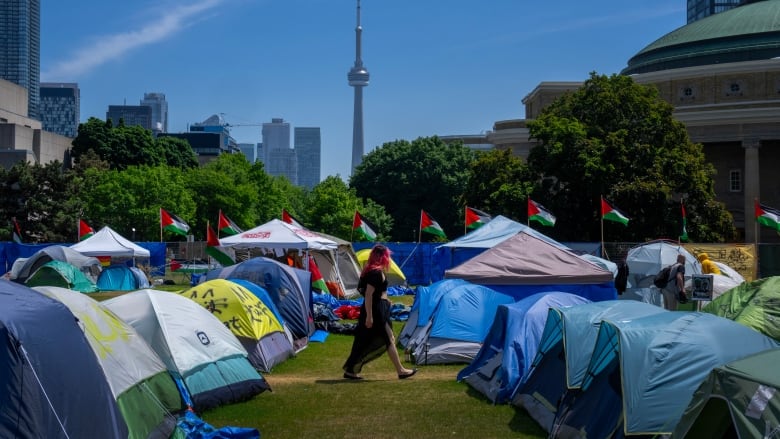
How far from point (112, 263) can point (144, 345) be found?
31435 mm

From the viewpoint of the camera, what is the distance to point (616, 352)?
28.8 feet

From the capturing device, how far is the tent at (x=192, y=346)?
10812 millimetres

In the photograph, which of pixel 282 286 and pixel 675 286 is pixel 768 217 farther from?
pixel 282 286

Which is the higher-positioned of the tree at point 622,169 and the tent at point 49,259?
the tree at point 622,169

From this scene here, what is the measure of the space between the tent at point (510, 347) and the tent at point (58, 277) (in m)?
22.4

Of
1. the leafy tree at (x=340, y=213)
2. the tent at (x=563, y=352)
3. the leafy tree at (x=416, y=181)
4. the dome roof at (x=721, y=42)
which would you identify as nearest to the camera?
the tent at (x=563, y=352)

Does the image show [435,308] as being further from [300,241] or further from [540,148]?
[540,148]

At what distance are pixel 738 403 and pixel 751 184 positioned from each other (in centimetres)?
5348

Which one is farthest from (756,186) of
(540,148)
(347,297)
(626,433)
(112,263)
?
(626,433)

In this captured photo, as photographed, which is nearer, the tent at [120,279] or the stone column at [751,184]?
the tent at [120,279]

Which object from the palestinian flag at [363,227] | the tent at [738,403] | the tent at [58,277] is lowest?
the tent at [58,277]

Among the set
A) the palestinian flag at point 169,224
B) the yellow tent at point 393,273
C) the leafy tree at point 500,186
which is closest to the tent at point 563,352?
the yellow tent at point 393,273

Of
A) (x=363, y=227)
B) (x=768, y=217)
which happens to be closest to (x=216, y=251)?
(x=363, y=227)

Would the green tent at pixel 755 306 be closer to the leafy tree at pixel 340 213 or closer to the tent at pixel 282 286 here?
the tent at pixel 282 286
